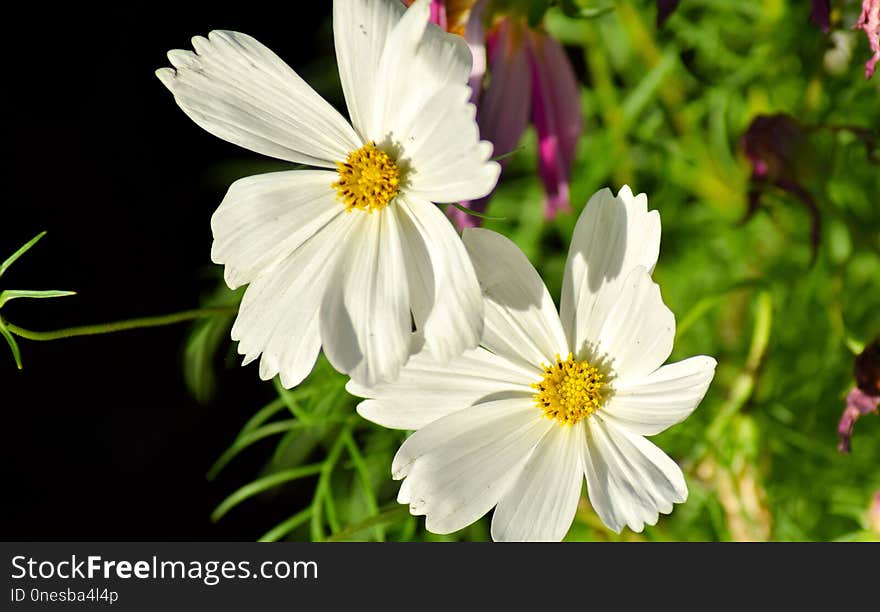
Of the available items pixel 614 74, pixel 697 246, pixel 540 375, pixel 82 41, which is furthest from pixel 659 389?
pixel 82 41

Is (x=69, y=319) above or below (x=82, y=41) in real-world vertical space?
below

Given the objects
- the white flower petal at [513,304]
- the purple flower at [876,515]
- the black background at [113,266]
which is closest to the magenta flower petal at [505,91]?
the white flower petal at [513,304]

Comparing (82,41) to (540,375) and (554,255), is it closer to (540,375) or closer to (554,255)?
(554,255)

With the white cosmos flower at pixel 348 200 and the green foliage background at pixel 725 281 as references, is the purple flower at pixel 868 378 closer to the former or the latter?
the green foliage background at pixel 725 281

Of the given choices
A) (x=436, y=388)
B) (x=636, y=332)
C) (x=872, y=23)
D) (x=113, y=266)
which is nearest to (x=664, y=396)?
(x=636, y=332)

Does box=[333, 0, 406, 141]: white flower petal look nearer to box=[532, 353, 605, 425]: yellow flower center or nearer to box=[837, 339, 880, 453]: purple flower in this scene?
box=[532, 353, 605, 425]: yellow flower center

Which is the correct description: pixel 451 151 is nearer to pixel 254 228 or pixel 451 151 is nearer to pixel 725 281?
pixel 254 228
